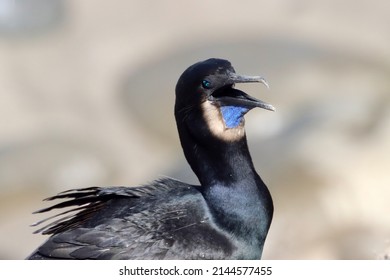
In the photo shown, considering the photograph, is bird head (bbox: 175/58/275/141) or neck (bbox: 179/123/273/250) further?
neck (bbox: 179/123/273/250)

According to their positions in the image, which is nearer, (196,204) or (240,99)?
(240,99)

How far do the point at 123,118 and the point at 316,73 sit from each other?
2.36 metres

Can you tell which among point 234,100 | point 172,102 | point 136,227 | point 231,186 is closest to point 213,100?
point 234,100

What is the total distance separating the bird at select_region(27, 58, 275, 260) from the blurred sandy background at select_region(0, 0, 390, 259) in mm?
2345

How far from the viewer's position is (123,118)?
36.8 feet

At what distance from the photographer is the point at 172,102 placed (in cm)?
1095

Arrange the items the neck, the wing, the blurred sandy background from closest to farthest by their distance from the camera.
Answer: the wing < the neck < the blurred sandy background

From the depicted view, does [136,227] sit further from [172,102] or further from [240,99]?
[172,102]

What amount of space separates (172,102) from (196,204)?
5.02 meters

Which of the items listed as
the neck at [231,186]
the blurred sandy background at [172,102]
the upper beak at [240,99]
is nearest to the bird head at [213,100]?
the upper beak at [240,99]

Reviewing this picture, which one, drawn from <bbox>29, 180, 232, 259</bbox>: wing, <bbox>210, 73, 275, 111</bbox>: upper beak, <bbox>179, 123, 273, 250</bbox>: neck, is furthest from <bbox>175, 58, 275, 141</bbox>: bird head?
<bbox>29, 180, 232, 259</bbox>: wing

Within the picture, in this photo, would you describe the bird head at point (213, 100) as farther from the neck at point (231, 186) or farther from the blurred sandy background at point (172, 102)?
the blurred sandy background at point (172, 102)

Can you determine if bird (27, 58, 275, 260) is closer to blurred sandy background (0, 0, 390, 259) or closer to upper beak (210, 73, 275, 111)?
upper beak (210, 73, 275, 111)

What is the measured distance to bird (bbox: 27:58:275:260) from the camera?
18.9 ft
